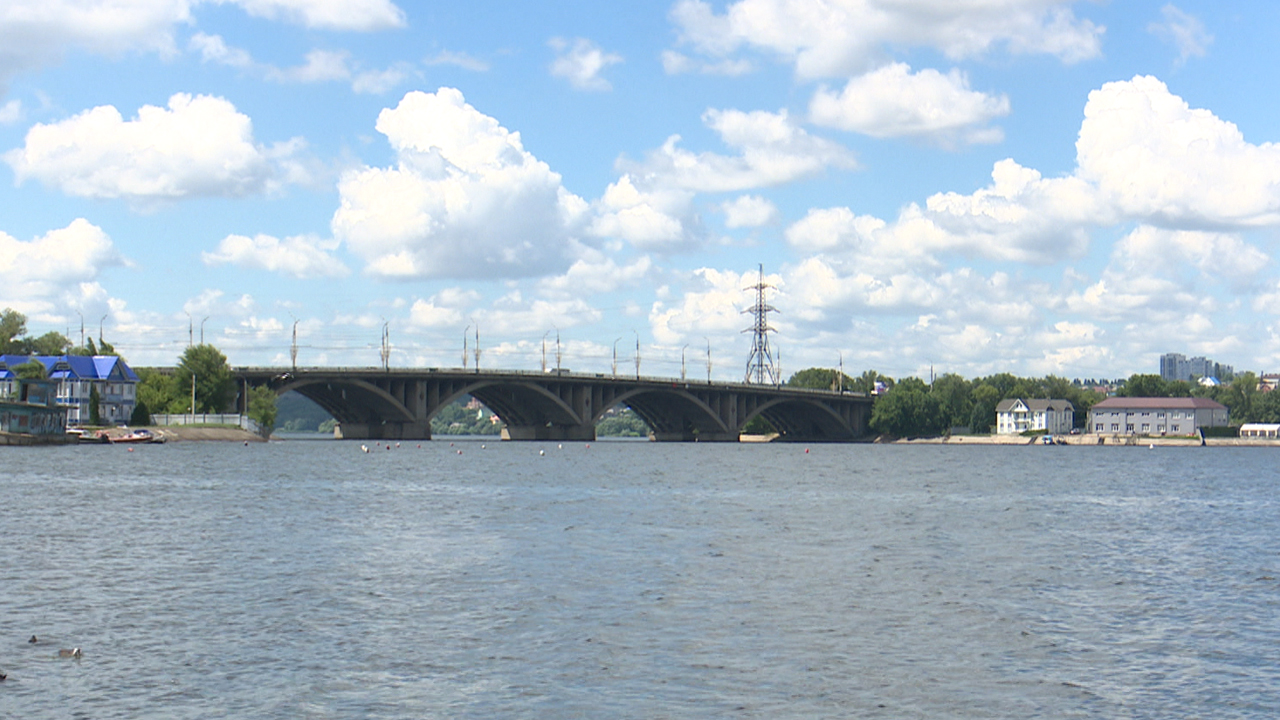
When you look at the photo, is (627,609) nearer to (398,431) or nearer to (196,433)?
(196,433)

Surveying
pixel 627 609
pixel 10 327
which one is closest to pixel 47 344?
pixel 10 327

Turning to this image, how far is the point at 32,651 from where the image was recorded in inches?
961

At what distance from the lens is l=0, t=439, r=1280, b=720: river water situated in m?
21.7

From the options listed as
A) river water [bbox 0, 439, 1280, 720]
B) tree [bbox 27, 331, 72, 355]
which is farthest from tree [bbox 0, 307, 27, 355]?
river water [bbox 0, 439, 1280, 720]

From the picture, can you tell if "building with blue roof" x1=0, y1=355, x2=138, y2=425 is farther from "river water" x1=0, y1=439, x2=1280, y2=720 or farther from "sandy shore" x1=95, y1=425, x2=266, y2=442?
"river water" x1=0, y1=439, x2=1280, y2=720

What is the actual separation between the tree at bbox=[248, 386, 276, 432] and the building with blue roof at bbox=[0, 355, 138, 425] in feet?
49.5

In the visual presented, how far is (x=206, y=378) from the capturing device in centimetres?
16088

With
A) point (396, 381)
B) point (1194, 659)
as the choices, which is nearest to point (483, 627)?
point (1194, 659)

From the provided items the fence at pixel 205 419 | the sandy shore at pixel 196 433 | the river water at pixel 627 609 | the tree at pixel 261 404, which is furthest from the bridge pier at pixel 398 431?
the river water at pixel 627 609

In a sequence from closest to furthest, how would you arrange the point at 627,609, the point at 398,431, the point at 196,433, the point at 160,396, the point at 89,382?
the point at 627,609, the point at 196,433, the point at 89,382, the point at 160,396, the point at 398,431

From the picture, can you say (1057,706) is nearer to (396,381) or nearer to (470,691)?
(470,691)

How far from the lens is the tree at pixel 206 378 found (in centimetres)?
16088

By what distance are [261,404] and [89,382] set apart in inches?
850

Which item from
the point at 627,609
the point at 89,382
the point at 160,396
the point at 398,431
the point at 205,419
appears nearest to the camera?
the point at 627,609
